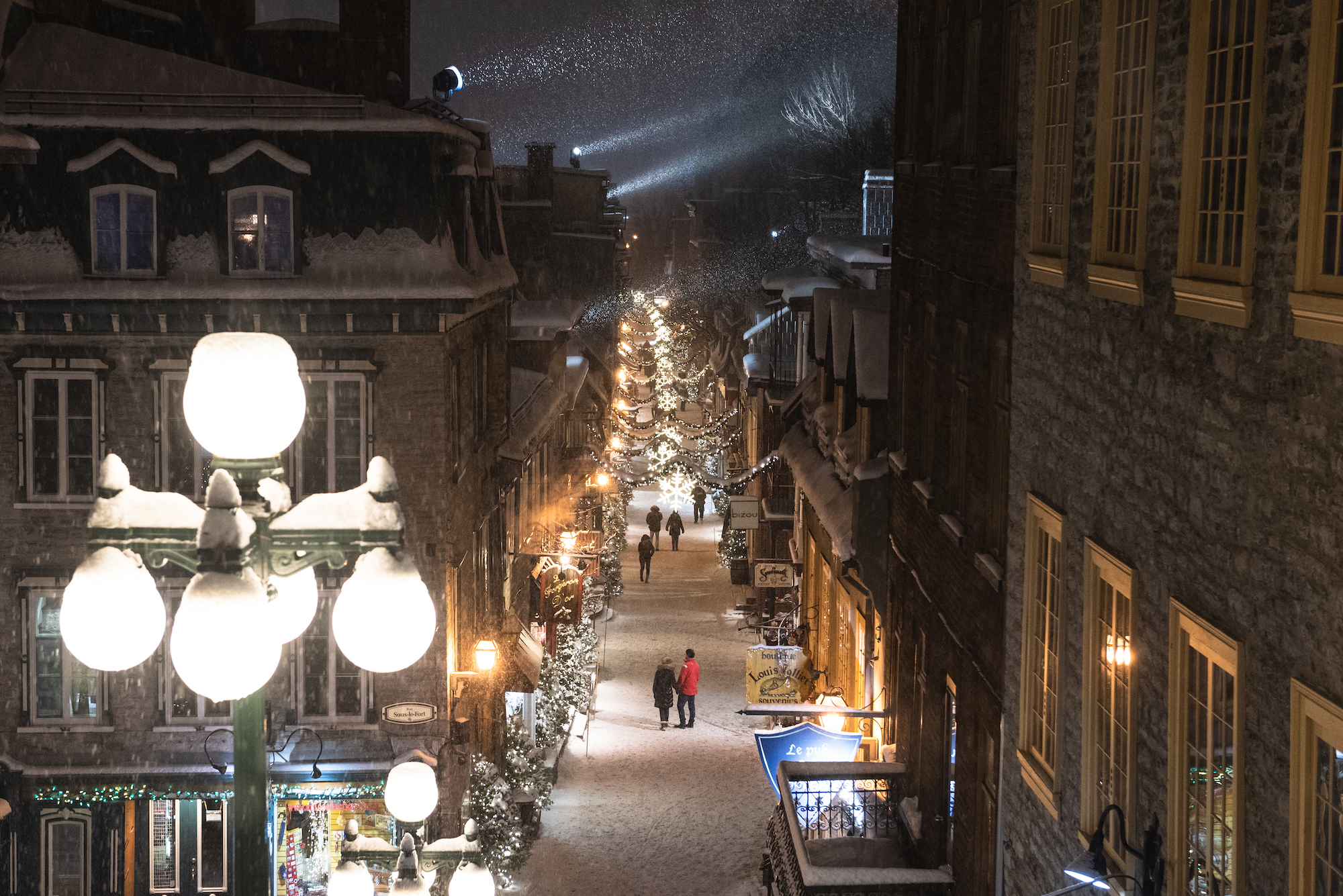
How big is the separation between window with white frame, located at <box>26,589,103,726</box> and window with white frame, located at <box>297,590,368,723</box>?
9.13 feet

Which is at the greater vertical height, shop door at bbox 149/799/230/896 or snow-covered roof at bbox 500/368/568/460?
snow-covered roof at bbox 500/368/568/460

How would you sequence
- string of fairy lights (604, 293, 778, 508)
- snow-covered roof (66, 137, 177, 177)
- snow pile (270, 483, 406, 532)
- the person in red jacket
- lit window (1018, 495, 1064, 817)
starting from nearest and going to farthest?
snow pile (270, 483, 406, 532), lit window (1018, 495, 1064, 817), snow-covered roof (66, 137, 177, 177), the person in red jacket, string of fairy lights (604, 293, 778, 508)

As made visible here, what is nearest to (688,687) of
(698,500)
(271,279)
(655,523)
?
(271,279)

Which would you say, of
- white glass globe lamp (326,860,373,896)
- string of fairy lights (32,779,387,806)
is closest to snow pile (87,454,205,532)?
white glass globe lamp (326,860,373,896)

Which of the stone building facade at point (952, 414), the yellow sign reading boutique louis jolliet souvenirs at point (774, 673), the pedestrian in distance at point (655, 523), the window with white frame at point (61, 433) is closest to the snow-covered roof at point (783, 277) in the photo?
the yellow sign reading boutique louis jolliet souvenirs at point (774, 673)

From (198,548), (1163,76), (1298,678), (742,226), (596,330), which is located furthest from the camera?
(742,226)

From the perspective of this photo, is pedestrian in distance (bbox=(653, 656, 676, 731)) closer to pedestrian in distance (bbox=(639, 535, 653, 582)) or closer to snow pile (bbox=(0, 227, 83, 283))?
snow pile (bbox=(0, 227, 83, 283))

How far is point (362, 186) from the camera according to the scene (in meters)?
19.0

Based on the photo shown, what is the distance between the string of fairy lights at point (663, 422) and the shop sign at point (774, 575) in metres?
4.24

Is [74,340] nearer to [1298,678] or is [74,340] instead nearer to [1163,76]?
[1163,76]

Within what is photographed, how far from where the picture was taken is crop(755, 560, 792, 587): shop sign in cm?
2841

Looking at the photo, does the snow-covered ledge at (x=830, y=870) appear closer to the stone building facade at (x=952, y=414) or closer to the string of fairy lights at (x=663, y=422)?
the stone building facade at (x=952, y=414)

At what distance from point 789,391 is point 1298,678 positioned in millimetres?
28989

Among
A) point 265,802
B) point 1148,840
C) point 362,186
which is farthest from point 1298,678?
point 362,186
